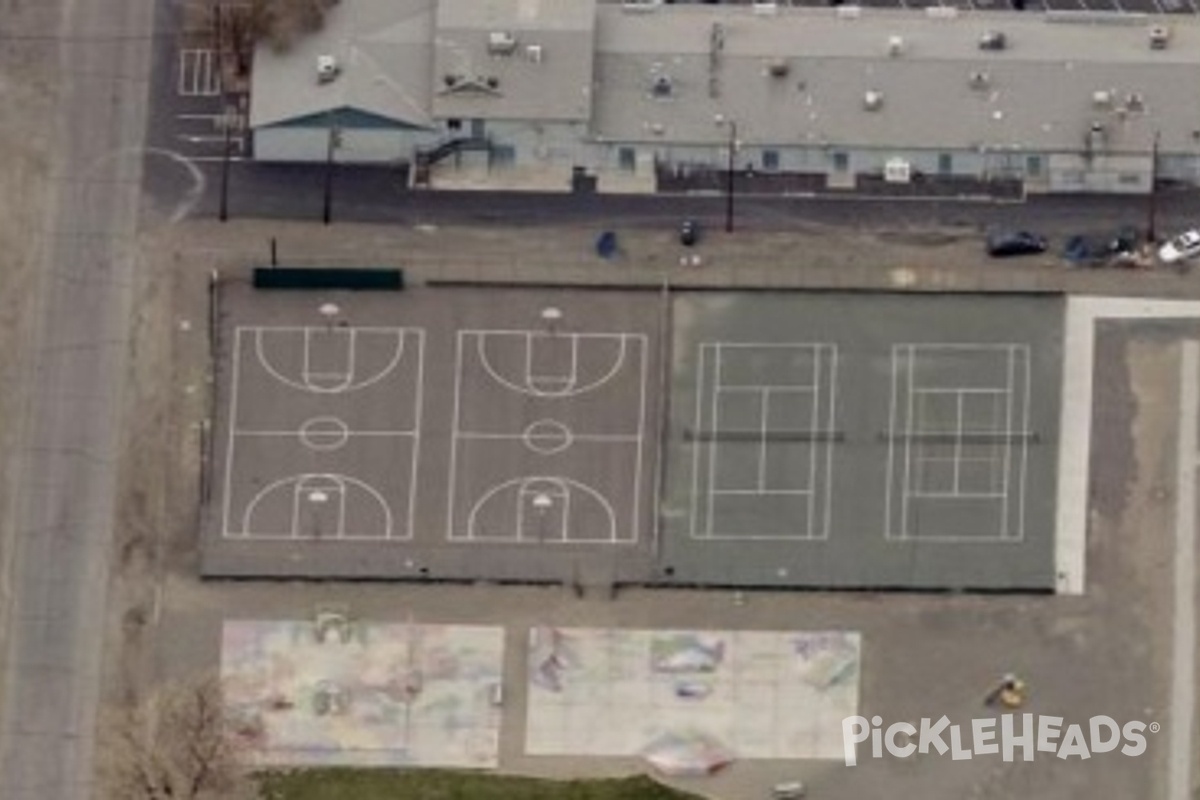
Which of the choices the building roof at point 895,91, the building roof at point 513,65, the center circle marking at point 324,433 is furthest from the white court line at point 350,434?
the building roof at point 895,91

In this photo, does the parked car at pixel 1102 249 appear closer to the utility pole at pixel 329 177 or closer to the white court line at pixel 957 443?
the white court line at pixel 957 443

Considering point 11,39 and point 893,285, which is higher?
point 11,39

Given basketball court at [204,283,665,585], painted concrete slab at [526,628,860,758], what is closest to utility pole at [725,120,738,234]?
basketball court at [204,283,665,585]

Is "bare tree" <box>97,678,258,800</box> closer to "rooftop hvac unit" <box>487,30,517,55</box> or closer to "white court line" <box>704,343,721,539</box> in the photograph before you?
"white court line" <box>704,343,721,539</box>

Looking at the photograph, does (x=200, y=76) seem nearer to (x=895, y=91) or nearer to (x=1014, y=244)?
(x=895, y=91)

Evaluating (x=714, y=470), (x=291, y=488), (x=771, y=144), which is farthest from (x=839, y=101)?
(x=291, y=488)

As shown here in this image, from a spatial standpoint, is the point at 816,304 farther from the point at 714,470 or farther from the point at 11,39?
the point at 11,39
